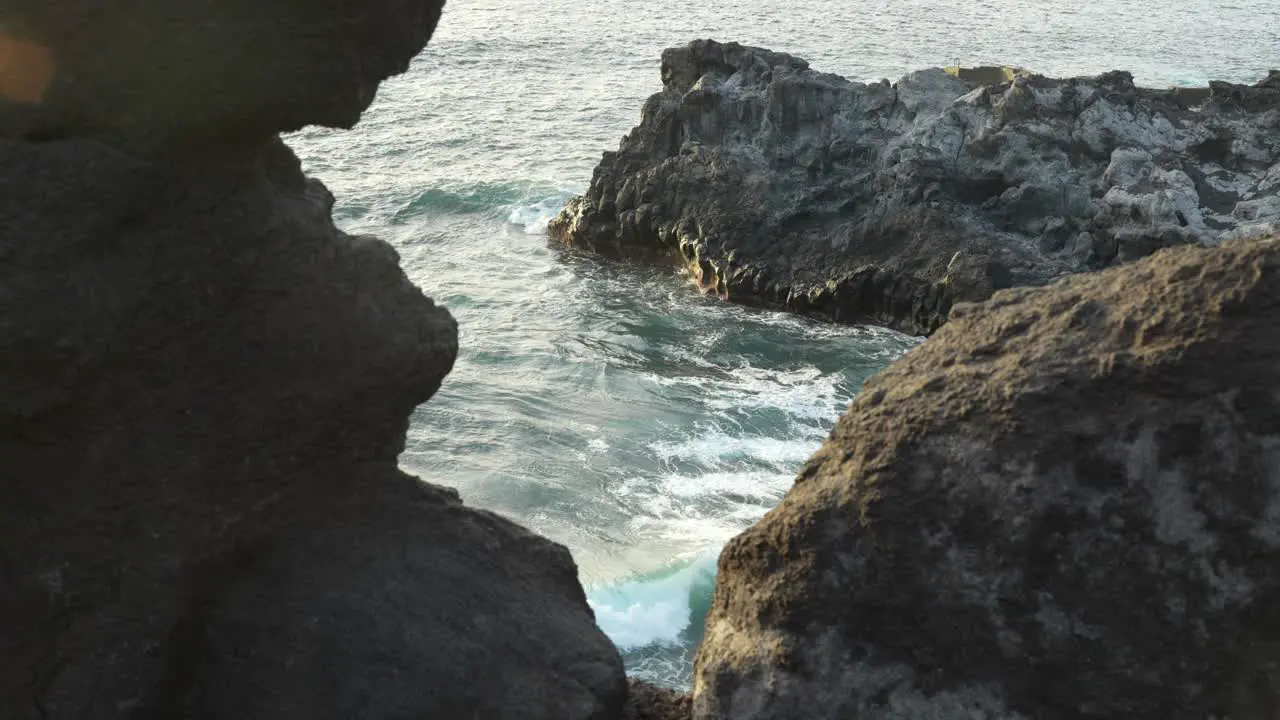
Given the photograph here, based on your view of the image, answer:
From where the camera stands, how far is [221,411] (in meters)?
4.78

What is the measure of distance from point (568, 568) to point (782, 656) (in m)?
1.14

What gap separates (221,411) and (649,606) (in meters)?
7.03

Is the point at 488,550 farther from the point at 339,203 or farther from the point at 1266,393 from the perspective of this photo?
the point at 339,203

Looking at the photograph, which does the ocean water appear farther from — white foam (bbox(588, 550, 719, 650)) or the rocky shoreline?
the rocky shoreline

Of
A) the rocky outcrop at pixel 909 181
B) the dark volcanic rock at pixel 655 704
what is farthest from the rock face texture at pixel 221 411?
the rocky outcrop at pixel 909 181

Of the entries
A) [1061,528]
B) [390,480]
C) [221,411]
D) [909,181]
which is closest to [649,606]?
[390,480]

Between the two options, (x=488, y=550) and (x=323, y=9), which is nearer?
(x=323, y=9)

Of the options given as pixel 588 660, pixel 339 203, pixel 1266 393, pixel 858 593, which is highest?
pixel 1266 393

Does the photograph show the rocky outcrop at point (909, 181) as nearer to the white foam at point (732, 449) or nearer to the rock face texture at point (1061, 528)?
the white foam at point (732, 449)

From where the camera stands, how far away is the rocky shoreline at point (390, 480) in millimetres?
4277

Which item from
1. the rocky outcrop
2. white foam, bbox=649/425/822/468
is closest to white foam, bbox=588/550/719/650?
white foam, bbox=649/425/822/468

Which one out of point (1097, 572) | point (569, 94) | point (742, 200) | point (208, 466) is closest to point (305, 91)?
point (208, 466)

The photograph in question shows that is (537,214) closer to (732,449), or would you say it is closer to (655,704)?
(732,449)

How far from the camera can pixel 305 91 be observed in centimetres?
454
